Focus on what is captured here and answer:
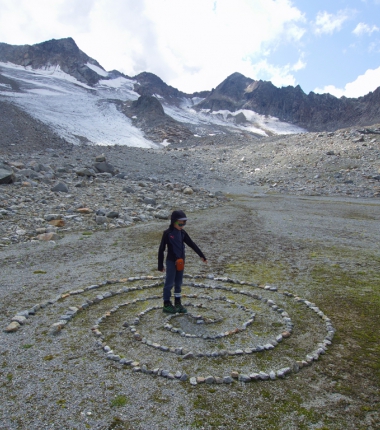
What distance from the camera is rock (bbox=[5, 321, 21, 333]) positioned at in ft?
26.4

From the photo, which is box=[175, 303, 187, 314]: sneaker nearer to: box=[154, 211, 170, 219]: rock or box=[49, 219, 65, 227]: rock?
box=[49, 219, 65, 227]: rock

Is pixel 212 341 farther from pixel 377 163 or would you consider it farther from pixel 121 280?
pixel 377 163

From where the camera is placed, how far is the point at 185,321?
9.09 meters

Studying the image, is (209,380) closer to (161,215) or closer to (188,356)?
(188,356)

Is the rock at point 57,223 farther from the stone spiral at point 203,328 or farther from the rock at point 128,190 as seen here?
the rock at point 128,190

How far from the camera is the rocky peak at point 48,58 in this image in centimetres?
17175

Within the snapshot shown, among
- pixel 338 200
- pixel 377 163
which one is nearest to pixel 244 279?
pixel 338 200

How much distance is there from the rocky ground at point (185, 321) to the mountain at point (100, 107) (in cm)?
5467

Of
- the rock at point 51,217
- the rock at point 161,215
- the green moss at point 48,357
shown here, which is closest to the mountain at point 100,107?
the rock at point 161,215

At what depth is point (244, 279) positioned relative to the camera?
39.8 ft

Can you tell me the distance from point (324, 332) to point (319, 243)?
9.36 meters

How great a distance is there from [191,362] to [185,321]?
2.06 metres

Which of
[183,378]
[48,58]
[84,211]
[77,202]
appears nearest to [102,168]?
[77,202]

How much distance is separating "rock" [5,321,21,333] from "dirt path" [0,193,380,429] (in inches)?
8.4
